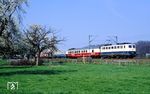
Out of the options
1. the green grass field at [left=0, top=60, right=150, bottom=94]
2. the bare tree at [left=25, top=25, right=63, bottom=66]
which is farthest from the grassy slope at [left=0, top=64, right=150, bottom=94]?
the bare tree at [left=25, top=25, right=63, bottom=66]

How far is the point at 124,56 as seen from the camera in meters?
90.6

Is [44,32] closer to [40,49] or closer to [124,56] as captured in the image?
[40,49]

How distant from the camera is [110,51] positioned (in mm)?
94125

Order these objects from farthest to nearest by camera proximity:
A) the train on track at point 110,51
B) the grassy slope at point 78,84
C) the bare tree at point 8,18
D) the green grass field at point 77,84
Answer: the train on track at point 110,51, the bare tree at point 8,18, the grassy slope at point 78,84, the green grass field at point 77,84

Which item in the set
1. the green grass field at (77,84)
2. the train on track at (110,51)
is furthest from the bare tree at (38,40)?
the green grass field at (77,84)

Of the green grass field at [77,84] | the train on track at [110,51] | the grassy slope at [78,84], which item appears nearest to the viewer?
the green grass field at [77,84]

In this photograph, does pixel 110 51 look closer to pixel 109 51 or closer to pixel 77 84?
pixel 109 51

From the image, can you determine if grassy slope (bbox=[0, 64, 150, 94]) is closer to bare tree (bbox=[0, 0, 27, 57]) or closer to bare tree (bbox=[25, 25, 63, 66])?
bare tree (bbox=[0, 0, 27, 57])

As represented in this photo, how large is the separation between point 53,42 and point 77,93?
74.8 metres

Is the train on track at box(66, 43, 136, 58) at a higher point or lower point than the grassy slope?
higher

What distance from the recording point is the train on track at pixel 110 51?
8712cm

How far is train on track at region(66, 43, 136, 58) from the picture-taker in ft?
286

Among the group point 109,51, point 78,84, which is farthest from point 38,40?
point 78,84

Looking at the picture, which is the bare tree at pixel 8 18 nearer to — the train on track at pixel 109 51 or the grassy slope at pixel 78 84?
the grassy slope at pixel 78 84
